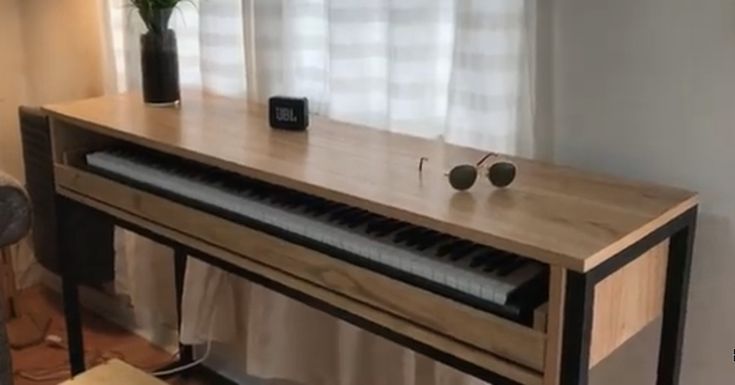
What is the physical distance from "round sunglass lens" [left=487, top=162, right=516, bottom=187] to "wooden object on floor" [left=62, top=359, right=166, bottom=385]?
0.77 m

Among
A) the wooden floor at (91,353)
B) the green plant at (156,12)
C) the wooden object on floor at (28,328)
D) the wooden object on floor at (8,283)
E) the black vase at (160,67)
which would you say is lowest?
the wooden floor at (91,353)

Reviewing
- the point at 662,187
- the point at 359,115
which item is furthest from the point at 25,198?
the point at 662,187

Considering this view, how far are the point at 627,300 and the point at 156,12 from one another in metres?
1.28

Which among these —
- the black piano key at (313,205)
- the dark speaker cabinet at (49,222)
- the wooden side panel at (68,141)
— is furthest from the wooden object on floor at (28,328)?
the black piano key at (313,205)

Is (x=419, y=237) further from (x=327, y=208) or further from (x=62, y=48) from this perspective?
(x=62, y=48)

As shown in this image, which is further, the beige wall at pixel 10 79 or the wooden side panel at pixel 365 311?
the beige wall at pixel 10 79

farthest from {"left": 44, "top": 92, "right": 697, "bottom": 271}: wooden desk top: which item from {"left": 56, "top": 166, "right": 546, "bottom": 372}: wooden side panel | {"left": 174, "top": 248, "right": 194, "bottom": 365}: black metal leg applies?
{"left": 174, "top": 248, "right": 194, "bottom": 365}: black metal leg

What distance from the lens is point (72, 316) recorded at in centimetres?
235

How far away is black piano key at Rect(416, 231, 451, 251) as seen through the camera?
5.04 ft

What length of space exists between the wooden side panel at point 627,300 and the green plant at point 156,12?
4.11 feet

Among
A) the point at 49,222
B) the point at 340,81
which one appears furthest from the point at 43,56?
the point at 340,81

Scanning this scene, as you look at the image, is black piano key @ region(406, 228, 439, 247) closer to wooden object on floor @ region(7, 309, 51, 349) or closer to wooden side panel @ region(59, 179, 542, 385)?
wooden side panel @ region(59, 179, 542, 385)

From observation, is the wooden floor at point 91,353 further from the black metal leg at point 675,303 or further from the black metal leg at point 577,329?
the black metal leg at point 577,329

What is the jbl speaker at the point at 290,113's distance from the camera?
1974 millimetres
